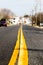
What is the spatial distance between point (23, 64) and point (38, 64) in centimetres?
59

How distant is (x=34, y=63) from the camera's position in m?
7.25

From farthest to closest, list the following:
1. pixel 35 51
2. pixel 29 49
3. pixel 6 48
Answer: pixel 6 48 < pixel 29 49 < pixel 35 51

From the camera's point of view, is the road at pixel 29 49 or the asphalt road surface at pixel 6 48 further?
the asphalt road surface at pixel 6 48

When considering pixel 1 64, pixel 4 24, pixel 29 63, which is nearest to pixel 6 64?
pixel 1 64

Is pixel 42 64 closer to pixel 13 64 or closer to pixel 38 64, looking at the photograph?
pixel 38 64

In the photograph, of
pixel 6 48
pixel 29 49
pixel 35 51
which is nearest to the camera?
pixel 35 51

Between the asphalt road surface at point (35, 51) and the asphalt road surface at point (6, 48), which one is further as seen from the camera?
the asphalt road surface at point (6, 48)

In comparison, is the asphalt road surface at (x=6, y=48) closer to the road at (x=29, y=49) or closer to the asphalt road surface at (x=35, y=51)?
the road at (x=29, y=49)

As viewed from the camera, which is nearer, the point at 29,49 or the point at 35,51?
the point at 35,51

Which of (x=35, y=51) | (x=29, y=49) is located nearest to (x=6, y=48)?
(x=29, y=49)

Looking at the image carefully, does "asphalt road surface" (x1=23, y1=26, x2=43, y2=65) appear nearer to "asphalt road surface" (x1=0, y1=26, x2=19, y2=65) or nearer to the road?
the road

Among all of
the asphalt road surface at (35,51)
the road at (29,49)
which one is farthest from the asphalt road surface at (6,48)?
the asphalt road surface at (35,51)

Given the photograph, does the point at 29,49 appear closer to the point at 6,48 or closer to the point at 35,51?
the point at 35,51

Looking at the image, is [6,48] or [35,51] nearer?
[35,51]
